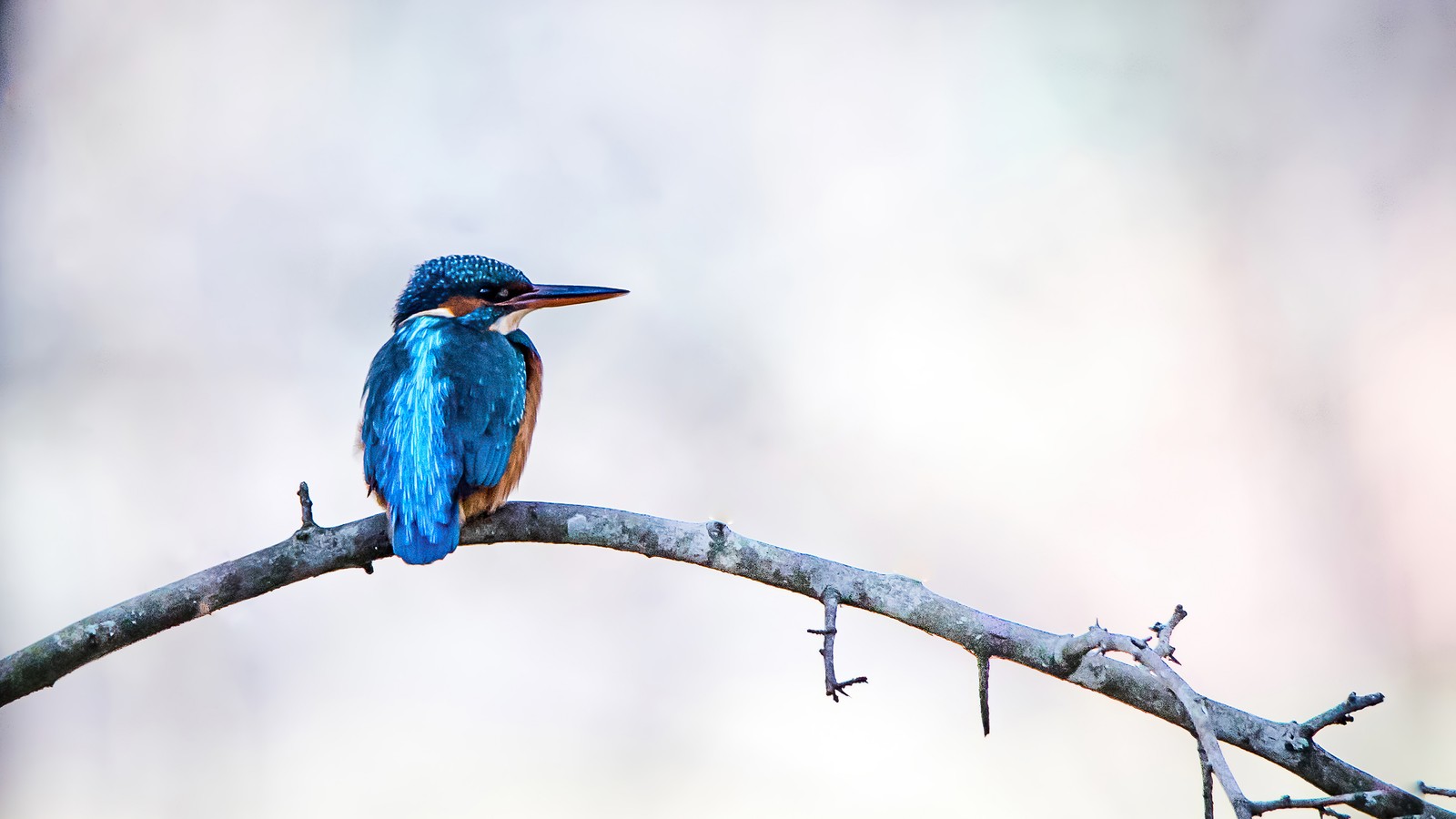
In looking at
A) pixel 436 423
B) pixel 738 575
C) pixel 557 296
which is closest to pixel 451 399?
pixel 436 423

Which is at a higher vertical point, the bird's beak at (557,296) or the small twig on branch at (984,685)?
the bird's beak at (557,296)

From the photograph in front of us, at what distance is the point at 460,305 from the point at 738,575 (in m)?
0.90

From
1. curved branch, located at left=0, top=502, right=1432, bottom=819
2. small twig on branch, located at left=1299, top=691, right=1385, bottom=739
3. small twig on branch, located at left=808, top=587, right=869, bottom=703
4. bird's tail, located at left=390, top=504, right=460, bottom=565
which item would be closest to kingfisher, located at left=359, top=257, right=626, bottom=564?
bird's tail, located at left=390, top=504, right=460, bottom=565

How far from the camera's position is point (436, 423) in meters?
1.83

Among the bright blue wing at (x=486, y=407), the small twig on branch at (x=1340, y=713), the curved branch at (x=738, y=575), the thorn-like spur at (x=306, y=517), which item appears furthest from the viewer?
the bright blue wing at (x=486, y=407)

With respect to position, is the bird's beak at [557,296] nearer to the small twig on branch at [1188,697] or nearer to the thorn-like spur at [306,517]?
the thorn-like spur at [306,517]

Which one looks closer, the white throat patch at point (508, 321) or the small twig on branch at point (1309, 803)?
the small twig on branch at point (1309, 803)

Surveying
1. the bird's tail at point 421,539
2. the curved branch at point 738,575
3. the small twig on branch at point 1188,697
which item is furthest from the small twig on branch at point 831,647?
the bird's tail at point 421,539

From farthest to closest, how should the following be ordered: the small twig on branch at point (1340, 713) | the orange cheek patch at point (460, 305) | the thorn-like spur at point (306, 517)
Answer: the orange cheek patch at point (460, 305) → the thorn-like spur at point (306, 517) → the small twig on branch at point (1340, 713)

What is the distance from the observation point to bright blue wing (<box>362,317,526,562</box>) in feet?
5.57

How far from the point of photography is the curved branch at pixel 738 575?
1460mm

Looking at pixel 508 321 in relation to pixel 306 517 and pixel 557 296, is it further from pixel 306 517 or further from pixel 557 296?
pixel 306 517

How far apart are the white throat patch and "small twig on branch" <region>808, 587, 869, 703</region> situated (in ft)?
3.13

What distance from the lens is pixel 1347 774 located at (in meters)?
1.44
